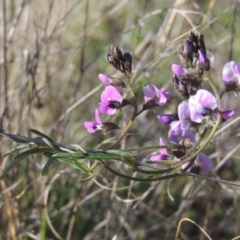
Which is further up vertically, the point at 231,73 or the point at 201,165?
the point at 231,73

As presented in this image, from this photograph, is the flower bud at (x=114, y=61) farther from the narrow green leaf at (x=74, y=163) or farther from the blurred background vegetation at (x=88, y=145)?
the blurred background vegetation at (x=88, y=145)

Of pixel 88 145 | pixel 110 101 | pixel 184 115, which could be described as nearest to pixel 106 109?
pixel 110 101

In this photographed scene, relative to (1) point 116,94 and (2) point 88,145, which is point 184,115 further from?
(2) point 88,145

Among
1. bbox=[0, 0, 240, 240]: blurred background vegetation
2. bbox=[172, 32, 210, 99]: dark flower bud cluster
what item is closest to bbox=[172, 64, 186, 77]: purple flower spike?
bbox=[172, 32, 210, 99]: dark flower bud cluster

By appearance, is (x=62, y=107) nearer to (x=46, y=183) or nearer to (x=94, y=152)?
(x=46, y=183)

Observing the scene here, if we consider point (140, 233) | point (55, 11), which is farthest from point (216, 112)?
point (55, 11)
